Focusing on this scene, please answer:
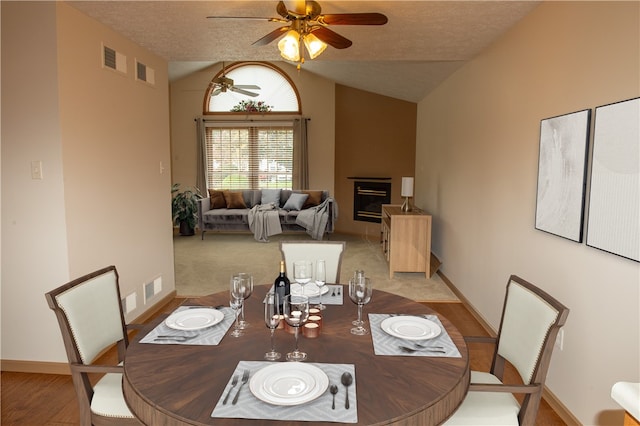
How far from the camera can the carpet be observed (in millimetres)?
4762

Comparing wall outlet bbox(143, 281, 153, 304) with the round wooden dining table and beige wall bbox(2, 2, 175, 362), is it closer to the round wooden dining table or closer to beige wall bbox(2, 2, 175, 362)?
beige wall bbox(2, 2, 175, 362)

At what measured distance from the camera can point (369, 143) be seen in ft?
27.8

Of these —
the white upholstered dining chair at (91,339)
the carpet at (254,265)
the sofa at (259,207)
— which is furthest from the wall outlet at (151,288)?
the sofa at (259,207)

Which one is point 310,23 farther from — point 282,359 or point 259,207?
point 259,207

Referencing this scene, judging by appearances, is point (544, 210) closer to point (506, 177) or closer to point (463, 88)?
point (506, 177)

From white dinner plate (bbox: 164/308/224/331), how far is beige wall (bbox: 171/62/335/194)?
23.8 ft

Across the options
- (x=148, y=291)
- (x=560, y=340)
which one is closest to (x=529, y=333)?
(x=560, y=340)

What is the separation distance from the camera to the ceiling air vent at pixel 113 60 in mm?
3132

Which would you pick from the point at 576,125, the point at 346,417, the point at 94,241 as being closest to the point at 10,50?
the point at 94,241

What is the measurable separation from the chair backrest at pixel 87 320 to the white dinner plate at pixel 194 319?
14.0 inches

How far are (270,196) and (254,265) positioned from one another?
2794 millimetres

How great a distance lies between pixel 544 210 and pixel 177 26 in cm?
279

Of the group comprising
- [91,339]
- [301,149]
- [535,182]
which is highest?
[301,149]

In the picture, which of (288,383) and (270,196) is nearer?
(288,383)
